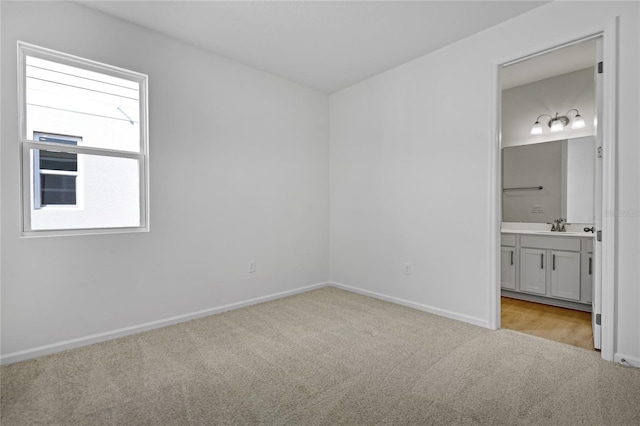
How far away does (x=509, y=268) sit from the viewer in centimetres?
405

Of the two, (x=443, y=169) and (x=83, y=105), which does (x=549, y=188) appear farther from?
(x=83, y=105)

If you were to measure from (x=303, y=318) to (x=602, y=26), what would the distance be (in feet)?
10.8

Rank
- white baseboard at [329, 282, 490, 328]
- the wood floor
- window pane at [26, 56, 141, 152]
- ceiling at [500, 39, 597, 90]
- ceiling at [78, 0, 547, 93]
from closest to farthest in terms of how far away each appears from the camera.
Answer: window pane at [26, 56, 141, 152] → ceiling at [78, 0, 547, 93] → the wood floor → white baseboard at [329, 282, 490, 328] → ceiling at [500, 39, 597, 90]

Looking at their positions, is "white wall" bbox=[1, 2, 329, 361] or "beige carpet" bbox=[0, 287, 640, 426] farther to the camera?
"white wall" bbox=[1, 2, 329, 361]

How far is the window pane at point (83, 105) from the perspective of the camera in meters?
2.42

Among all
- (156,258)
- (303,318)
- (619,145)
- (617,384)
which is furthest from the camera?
(303,318)

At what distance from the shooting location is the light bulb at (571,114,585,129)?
3822 mm

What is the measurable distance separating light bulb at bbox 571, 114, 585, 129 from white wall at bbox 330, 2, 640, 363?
178cm

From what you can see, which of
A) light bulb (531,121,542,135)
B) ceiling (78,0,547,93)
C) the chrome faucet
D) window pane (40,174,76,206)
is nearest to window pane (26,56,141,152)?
window pane (40,174,76,206)

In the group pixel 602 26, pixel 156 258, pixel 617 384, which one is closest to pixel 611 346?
pixel 617 384

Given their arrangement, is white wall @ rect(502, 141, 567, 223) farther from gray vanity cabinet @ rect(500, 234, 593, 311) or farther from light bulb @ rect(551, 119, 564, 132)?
gray vanity cabinet @ rect(500, 234, 593, 311)

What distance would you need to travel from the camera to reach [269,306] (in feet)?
Result: 11.8

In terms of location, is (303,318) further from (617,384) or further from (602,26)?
(602,26)

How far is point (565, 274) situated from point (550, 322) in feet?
2.43
